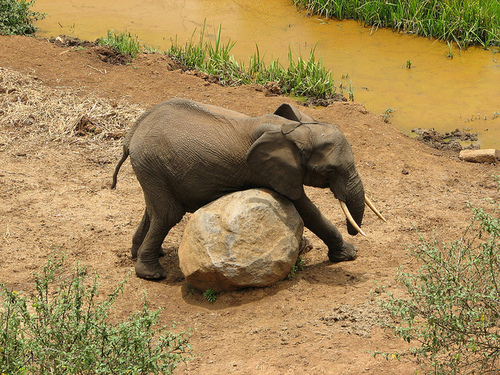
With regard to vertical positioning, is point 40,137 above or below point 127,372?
below

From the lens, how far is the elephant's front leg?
626cm

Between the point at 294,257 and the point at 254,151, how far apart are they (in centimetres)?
107

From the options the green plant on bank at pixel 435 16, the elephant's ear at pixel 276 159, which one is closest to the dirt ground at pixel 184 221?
the elephant's ear at pixel 276 159

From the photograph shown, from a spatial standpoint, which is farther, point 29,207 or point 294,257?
point 29,207

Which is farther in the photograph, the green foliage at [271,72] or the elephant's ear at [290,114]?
the green foliage at [271,72]

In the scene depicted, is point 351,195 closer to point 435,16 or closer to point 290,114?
point 290,114

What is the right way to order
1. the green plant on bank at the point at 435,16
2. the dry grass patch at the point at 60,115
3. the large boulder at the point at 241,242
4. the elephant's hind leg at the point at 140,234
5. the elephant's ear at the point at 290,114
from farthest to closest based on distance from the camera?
the green plant on bank at the point at 435,16
the dry grass patch at the point at 60,115
the elephant's hind leg at the point at 140,234
the elephant's ear at the point at 290,114
the large boulder at the point at 241,242

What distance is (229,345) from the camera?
529 centimetres

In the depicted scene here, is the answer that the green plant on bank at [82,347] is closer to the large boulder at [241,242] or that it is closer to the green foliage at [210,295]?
the large boulder at [241,242]

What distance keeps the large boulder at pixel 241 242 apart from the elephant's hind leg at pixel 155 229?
0.37 m

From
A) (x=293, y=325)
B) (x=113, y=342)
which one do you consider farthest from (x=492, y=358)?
(x=113, y=342)

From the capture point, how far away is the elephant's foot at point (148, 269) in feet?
21.5

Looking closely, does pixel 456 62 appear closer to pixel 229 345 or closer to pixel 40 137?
pixel 40 137

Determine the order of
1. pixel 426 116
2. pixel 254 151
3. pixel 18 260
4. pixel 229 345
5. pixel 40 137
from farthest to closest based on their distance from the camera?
pixel 426 116 → pixel 40 137 → pixel 18 260 → pixel 254 151 → pixel 229 345
